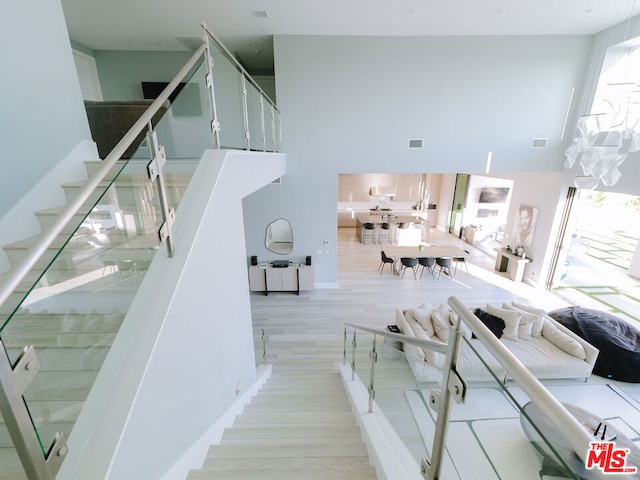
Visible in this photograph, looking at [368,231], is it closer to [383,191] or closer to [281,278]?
[383,191]

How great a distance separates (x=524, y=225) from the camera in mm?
8602

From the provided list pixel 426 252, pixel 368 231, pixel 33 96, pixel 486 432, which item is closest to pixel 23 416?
pixel 486 432

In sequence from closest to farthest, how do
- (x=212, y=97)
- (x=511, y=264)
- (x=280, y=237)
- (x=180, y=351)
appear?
(x=180, y=351) → (x=212, y=97) → (x=280, y=237) → (x=511, y=264)

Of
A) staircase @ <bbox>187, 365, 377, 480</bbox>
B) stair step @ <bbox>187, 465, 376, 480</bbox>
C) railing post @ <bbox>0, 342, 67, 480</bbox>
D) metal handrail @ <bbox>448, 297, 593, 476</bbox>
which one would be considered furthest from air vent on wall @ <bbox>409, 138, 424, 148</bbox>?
railing post @ <bbox>0, 342, 67, 480</bbox>

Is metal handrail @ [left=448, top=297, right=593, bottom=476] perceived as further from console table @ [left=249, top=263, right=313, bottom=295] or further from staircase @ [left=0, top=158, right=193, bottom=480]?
console table @ [left=249, top=263, right=313, bottom=295]

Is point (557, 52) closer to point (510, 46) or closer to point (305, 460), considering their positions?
Answer: point (510, 46)

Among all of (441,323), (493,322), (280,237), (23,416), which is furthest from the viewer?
(280,237)

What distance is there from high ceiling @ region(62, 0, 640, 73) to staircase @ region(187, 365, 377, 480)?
6.43 meters

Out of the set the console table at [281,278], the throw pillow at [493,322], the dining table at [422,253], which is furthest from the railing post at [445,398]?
the dining table at [422,253]

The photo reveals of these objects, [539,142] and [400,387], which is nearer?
[400,387]

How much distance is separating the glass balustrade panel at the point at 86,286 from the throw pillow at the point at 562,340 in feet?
20.5

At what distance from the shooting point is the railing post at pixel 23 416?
79 cm

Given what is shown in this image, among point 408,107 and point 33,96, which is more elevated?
point 408,107

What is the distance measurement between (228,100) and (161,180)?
2115 mm
